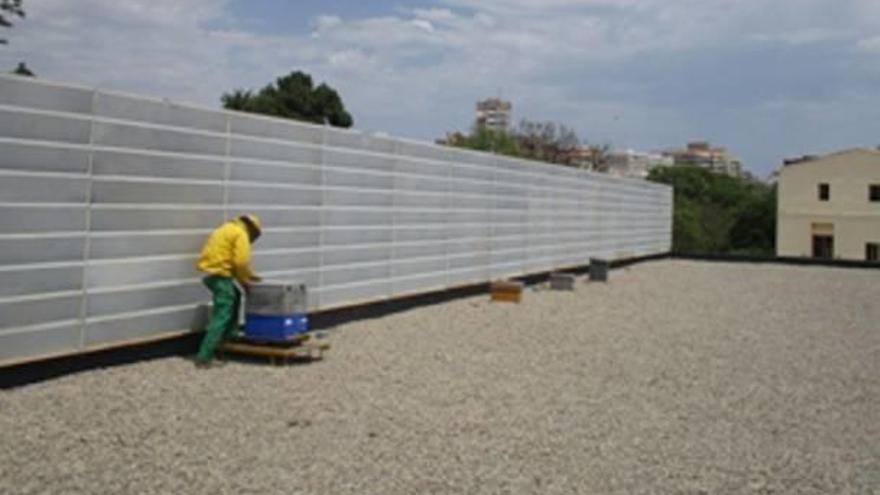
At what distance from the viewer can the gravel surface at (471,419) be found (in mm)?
4688

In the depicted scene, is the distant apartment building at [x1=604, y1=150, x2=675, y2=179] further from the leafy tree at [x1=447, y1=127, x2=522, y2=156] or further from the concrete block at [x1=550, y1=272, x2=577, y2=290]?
the concrete block at [x1=550, y1=272, x2=577, y2=290]

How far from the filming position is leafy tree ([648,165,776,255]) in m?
54.0

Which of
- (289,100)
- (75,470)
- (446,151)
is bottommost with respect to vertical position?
(75,470)

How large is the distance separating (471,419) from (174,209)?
3457 mm

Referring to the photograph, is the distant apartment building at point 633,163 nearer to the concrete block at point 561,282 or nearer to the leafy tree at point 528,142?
the leafy tree at point 528,142

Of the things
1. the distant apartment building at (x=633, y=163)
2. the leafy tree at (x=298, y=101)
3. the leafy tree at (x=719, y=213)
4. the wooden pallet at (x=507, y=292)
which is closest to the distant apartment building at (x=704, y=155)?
the distant apartment building at (x=633, y=163)

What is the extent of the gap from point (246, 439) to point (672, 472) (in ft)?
8.04

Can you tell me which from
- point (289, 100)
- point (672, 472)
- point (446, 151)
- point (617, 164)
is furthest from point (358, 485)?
point (617, 164)

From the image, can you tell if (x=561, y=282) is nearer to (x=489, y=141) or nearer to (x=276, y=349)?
(x=276, y=349)

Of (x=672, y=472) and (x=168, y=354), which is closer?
(x=672, y=472)

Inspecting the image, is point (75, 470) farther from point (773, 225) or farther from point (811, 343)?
point (773, 225)

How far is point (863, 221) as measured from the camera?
163 feet

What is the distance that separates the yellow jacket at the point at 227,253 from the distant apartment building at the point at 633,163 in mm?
50121

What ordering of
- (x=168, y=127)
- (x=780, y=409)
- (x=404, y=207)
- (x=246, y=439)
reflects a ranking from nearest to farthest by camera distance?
(x=246, y=439) → (x=780, y=409) → (x=168, y=127) → (x=404, y=207)
